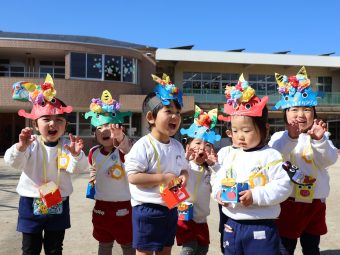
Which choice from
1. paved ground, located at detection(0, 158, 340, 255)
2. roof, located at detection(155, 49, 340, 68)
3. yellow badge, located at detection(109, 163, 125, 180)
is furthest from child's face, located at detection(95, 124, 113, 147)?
roof, located at detection(155, 49, 340, 68)

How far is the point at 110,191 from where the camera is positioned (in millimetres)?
3977

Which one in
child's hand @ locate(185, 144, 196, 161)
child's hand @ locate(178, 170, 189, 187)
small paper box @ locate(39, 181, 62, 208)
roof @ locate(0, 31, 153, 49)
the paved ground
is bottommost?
the paved ground

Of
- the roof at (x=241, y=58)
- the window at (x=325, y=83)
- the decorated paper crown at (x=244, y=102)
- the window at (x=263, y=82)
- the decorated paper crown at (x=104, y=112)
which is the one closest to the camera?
the decorated paper crown at (x=244, y=102)

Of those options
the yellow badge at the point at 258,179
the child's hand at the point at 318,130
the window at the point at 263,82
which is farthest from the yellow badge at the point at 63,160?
the window at the point at 263,82

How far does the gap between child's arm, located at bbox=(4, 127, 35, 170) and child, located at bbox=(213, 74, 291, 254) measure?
1653 mm

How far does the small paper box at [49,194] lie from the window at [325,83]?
3174cm

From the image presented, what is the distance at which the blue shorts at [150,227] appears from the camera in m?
3.23

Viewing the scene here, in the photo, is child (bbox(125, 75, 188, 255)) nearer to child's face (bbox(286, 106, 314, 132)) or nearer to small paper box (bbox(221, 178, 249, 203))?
small paper box (bbox(221, 178, 249, 203))

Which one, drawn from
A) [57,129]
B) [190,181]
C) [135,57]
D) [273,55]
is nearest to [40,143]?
[57,129]

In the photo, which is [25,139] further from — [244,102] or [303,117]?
[303,117]

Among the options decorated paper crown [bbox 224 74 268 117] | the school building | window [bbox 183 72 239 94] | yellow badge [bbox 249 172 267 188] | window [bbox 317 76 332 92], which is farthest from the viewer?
window [bbox 317 76 332 92]

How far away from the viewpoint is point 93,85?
897 inches

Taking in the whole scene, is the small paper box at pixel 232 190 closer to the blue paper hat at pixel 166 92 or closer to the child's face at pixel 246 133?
the child's face at pixel 246 133

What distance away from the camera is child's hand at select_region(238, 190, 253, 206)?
9.20 ft
